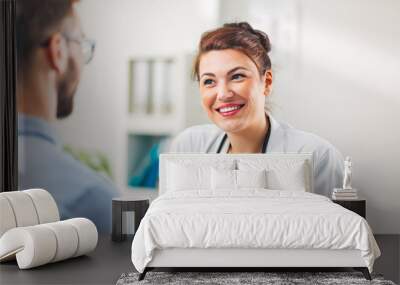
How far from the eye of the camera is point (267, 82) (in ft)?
23.4

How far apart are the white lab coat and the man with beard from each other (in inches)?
46.0

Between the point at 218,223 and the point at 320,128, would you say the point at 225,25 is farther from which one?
the point at 218,223

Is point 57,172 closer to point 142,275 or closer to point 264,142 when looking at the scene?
point 264,142

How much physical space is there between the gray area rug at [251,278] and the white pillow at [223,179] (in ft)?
4.81

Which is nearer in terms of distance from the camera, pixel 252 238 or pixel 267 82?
pixel 252 238

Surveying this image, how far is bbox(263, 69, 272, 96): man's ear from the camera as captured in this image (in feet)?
23.3

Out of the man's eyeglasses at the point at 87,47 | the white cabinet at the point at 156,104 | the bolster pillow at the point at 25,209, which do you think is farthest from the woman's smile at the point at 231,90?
the bolster pillow at the point at 25,209

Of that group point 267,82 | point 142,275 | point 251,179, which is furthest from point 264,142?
point 142,275

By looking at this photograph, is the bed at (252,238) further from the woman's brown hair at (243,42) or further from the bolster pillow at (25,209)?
the woman's brown hair at (243,42)

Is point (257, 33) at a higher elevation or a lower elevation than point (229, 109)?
higher

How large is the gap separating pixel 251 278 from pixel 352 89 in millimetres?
3054

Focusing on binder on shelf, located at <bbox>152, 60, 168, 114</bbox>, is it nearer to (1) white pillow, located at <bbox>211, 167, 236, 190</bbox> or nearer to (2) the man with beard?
(2) the man with beard

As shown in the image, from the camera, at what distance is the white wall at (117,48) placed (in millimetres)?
7234

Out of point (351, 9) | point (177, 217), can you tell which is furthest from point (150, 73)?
point (177, 217)
